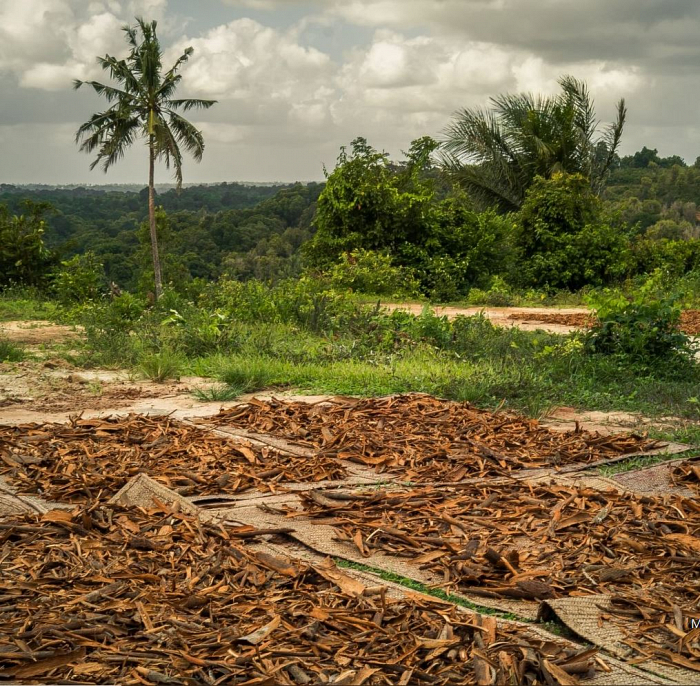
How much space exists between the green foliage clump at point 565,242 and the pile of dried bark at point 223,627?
54.9 ft

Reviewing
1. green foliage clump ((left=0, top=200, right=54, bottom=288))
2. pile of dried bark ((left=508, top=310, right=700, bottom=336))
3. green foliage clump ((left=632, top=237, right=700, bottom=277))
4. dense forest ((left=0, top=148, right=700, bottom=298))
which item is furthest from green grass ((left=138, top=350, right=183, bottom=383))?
green foliage clump ((left=632, top=237, right=700, bottom=277))

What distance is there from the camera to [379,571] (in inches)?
145

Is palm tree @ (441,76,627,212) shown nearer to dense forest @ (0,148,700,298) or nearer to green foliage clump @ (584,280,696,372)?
dense forest @ (0,148,700,298)

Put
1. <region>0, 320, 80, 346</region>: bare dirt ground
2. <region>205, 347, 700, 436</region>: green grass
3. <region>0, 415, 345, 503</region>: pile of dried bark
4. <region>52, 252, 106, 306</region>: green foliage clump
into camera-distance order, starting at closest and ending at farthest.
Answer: <region>0, 415, 345, 503</region>: pile of dried bark, <region>205, 347, 700, 436</region>: green grass, <region>0, 320, 80, 346</region>: bare dirt ground, <region>52, 252, 106, 306</region>: green foliage clump

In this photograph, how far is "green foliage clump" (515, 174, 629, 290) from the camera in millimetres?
19719

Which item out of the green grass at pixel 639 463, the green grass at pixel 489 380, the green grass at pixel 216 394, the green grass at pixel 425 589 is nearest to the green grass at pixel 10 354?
the green grass at pixel 489 380

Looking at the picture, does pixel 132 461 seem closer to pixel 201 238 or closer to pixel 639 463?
pixel 639 463

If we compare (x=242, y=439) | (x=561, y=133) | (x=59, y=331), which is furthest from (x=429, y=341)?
(x=561, y=133)

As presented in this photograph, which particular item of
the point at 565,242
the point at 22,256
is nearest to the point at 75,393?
the point at 22,256

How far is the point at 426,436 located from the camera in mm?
6020

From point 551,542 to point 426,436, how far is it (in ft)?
6.86

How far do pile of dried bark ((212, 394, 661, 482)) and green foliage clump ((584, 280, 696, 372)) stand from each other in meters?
2.32

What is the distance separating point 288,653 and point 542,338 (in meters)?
8.05

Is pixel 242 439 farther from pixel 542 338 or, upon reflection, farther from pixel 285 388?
pixel 542 338
